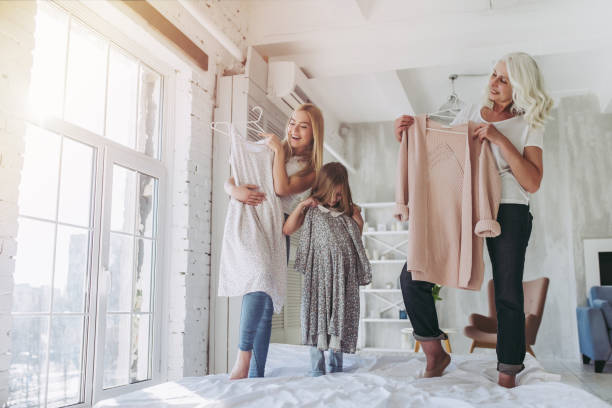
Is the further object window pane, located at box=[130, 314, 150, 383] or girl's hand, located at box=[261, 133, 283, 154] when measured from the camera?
window pane, located at box=[130, 314, 150, 383]

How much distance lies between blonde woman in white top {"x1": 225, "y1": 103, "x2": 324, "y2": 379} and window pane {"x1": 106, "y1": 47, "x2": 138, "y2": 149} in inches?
31.0

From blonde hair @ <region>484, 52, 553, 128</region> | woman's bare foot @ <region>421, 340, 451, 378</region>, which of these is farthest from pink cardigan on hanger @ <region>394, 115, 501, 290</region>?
woman's bare foot @ <region>421, 340, 451, 378</region>

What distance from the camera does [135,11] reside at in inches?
104

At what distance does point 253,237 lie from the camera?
233 cm

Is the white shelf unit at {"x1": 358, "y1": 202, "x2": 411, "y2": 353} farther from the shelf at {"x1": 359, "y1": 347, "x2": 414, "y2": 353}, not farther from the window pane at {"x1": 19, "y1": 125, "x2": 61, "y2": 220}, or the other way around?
the window pane at {"x1": 19, "y1": 125, "x2": 61, "y2": 220}

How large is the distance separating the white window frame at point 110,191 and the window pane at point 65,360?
36 mm

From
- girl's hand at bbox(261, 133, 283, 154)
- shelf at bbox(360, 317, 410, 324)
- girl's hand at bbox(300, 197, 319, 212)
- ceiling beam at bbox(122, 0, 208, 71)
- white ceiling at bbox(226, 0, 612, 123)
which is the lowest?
shelf at bbox(360, 317, 410, 324)

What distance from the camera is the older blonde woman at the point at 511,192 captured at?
2062 millimetres

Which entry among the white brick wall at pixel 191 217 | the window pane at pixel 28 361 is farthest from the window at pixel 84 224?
the white brick wall at pixel 191 217

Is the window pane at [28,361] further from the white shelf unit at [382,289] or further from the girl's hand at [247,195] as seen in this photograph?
the white shelf unit at [382,289]

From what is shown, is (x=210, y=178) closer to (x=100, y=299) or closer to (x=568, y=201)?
(x=100, y=299)

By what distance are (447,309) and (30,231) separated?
5200 mm

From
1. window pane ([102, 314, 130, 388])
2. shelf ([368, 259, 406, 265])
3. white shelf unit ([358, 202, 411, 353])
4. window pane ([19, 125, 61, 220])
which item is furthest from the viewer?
white shelf unit ([358, 202, 411, 353])

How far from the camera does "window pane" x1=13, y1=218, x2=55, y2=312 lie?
2.13m
